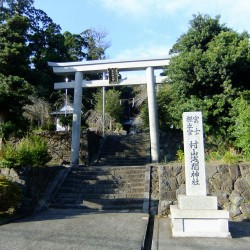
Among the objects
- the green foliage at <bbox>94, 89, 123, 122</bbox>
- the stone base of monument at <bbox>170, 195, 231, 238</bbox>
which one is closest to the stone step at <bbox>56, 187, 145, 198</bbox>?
the stone base of monument at <bbox>170, 195, 231, 238</bbox>

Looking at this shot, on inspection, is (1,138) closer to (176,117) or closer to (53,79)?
(176,117)

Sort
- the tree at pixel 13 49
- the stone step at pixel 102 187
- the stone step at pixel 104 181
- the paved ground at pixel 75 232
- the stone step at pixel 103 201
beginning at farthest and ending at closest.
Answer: the tree at pixel 13 49 < the stone step at pixel 104 181 < the stone step at pixel 102 187 < the stone step at pixel 103 201 < the paved ground at pixel 75 232

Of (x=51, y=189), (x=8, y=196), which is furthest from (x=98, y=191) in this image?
(x=8, y=196)

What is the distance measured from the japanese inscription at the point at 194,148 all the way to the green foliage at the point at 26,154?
5389 mm

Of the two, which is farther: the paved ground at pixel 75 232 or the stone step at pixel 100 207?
the stone step at pixel 100 207

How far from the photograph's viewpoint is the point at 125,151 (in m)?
17.4

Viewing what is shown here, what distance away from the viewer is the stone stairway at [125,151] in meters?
16.1

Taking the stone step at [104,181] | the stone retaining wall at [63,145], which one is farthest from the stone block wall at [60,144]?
the stone step at [104,181]

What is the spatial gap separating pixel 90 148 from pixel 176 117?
18.5 feet

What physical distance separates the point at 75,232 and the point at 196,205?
2.66 m

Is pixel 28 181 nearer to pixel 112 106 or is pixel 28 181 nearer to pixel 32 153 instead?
pixel 32 153

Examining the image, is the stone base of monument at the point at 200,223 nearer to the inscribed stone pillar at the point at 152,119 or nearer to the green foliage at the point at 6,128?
the green foliage at the point at 6,128

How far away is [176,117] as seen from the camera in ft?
42.8

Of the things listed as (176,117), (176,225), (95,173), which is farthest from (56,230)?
(176,117)
